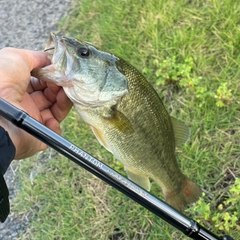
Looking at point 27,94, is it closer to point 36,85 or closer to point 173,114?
point 36,85

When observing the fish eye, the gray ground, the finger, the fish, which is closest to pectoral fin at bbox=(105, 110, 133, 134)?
the fish


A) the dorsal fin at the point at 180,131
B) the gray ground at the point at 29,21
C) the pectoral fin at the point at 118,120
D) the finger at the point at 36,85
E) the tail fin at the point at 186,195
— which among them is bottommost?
the gray ground at the point at 29,21

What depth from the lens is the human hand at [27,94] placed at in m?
1.88

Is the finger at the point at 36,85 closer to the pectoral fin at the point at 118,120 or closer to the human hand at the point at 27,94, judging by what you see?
the human hand at the point at 27,94

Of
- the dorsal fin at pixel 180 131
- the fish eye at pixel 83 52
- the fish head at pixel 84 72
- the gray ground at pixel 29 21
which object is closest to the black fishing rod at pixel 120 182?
the fish head at pixel 84 72

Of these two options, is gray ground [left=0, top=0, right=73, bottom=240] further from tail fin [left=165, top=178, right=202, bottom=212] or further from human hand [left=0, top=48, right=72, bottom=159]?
tail fin [left=165, top=178, right=202, bottom=212]

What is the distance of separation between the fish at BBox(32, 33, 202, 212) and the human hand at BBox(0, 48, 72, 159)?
0.07 m

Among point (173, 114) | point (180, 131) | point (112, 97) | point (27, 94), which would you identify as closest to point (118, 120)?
point (112, 97)

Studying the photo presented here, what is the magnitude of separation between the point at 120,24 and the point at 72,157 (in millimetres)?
2061

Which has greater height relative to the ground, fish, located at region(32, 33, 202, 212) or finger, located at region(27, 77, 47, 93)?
fish, located at region(32, 33, 202, 212)

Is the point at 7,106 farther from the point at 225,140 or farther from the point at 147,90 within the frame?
the point at 225,140

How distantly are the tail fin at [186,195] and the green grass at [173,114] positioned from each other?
0.15m

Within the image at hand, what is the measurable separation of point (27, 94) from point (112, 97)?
1.57 ft

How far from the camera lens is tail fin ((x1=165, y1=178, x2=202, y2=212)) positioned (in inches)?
87.5
